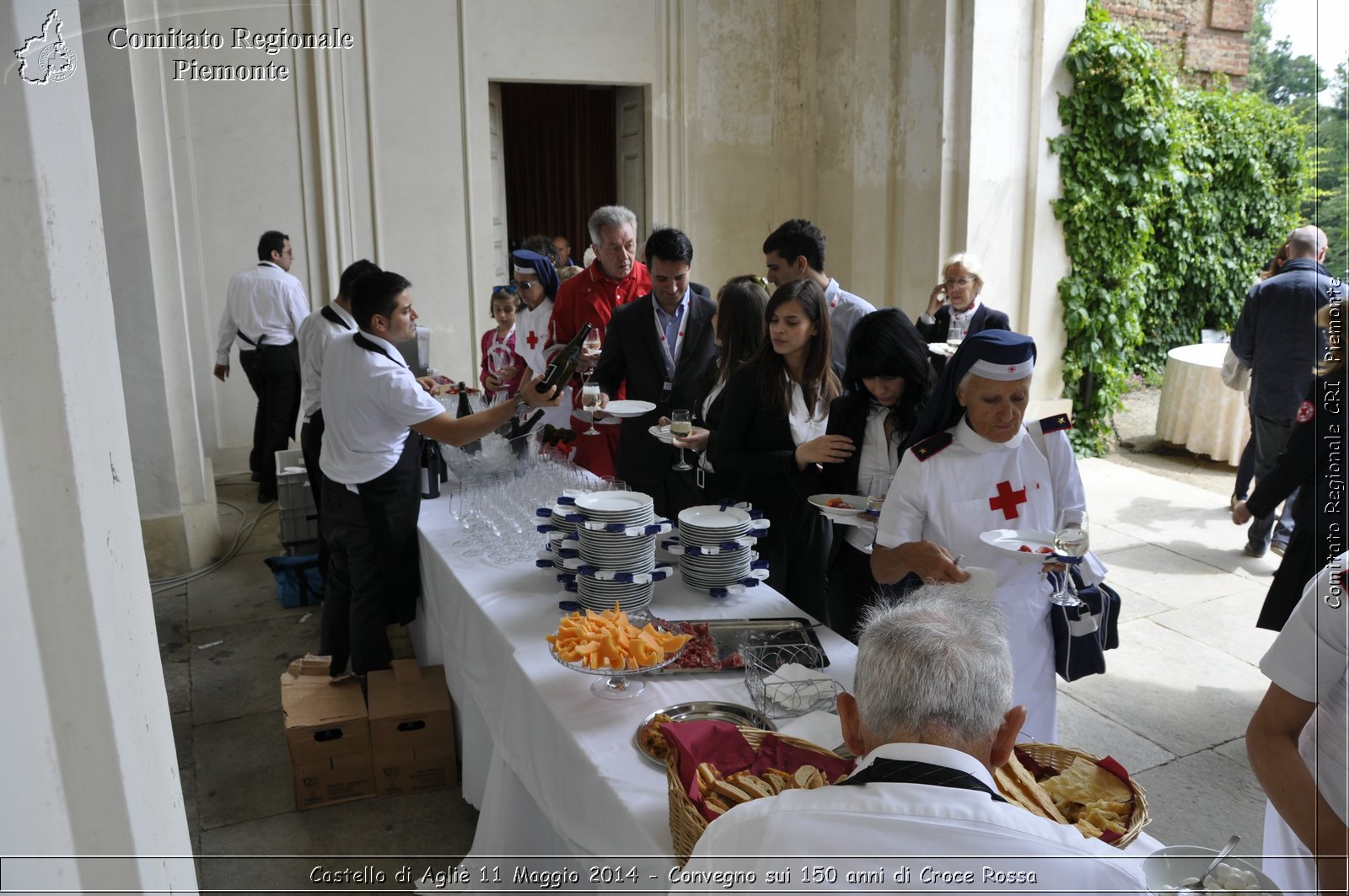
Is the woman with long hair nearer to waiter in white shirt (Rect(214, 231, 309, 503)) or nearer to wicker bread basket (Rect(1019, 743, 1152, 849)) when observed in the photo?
wicker bread basket (Rect(1019, 743, 1152, 849))

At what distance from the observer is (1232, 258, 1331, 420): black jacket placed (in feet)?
20.5

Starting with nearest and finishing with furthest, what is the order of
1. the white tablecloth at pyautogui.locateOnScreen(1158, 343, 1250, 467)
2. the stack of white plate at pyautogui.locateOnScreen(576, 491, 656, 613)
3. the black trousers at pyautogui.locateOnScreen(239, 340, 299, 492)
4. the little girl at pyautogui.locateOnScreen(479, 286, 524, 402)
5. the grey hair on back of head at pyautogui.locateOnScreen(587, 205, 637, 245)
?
the stack of white plate at pyautogui.locateOnScreen(576, 491, 656, 613)
the grey hair on back of head at pyautogui.locateOnScreen(587, 205, 637, 245)
the little girl at pyautogui.locateOnScreen(479, 286, 524, 402)
the black trousers at pyautogui.locateOnScreen(239, 340, 299, 492)
the white tablecloth at pyautogui.locateOnScreen(1158, 343, 1250, 467)

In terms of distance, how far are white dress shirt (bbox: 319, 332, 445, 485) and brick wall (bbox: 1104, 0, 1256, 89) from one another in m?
8.70

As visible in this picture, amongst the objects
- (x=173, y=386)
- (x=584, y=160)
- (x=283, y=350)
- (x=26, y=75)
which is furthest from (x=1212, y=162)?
(x=26, y=75)

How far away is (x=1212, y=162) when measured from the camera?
1016cm

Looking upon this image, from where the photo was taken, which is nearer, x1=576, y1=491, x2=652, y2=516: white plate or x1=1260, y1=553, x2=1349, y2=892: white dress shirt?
x1=1260, y1=553, x2=1349, y2=892: white dress shirt

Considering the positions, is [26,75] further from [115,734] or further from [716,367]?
[716,367]

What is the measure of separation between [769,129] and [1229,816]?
804 cm

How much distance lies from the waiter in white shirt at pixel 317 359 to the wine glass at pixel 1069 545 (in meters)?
3.94

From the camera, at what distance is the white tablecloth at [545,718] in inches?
90.4

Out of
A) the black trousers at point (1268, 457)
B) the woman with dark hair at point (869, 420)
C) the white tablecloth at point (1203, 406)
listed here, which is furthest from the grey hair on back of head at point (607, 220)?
the white tablecloth at point (1203, 406)

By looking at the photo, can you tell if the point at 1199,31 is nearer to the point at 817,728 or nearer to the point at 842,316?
the point at 842,316

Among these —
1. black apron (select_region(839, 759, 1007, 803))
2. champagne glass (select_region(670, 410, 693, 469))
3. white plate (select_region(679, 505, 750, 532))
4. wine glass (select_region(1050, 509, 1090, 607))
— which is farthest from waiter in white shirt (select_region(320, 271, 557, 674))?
black apron (select_region(839, 759, 1007, 803))

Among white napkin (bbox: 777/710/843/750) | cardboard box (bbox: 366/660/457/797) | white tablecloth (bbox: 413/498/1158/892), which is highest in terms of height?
white napkin (bbox: 777/710/843/750)
